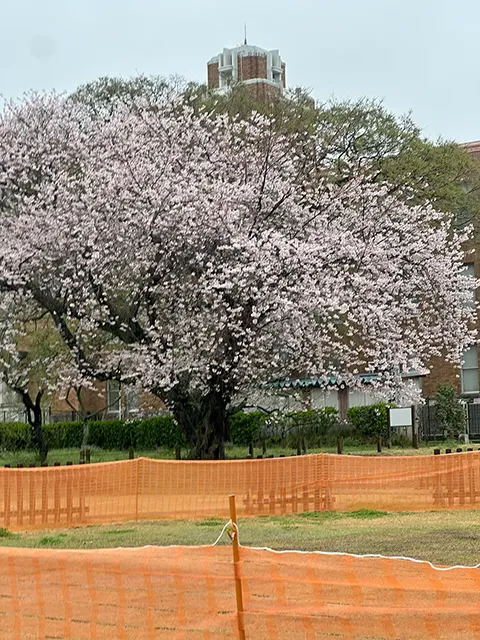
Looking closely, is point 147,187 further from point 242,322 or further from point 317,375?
point 317,375

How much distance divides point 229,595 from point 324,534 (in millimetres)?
7938

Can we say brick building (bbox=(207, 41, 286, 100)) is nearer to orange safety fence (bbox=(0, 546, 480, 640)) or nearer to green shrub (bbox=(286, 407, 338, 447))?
green shrub (bbox=(286, 407, 338, 447))

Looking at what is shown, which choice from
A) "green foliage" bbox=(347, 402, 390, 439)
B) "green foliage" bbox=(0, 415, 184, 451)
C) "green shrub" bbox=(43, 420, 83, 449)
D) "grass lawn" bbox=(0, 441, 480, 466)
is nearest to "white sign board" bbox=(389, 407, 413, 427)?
"grass lawn" bbox=(0, 441, 480, 466)

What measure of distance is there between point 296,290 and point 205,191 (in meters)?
3.40

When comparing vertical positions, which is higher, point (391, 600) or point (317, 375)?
point (317, 375)

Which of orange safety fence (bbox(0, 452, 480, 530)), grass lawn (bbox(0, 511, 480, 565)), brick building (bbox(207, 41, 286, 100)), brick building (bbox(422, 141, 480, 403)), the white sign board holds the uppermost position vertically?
brick building (bbox(207, 41, 286, 100))

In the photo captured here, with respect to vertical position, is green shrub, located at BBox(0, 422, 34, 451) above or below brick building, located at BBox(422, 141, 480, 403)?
below

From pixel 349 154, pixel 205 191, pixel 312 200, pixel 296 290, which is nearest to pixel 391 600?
pixel 296 290

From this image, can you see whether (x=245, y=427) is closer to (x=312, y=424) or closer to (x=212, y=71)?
(x=312, y=424)

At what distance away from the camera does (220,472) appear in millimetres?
17047

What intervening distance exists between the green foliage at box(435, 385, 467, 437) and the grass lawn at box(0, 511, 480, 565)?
21.3m

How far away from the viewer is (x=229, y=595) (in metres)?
6.41

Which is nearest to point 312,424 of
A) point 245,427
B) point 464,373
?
point 245,427

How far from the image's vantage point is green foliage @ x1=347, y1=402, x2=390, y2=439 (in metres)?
36.1
